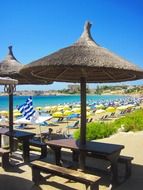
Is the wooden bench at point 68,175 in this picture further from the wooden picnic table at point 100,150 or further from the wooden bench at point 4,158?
the wooden bench at point 4,158

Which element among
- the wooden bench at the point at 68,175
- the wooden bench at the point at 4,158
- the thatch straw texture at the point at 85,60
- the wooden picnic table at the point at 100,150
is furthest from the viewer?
the wooden bench at the point at 4,158

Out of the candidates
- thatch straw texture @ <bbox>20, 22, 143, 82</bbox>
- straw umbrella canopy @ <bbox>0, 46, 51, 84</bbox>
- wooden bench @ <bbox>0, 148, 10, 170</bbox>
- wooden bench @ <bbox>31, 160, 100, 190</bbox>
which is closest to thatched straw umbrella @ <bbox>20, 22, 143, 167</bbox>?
thatch straw texture @ <bbox>20, 22, 143, 82</bbox>

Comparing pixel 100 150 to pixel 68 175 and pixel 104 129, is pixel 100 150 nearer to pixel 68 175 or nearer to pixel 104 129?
pixel 68 175

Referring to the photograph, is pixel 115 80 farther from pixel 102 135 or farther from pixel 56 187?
pixel 102 135

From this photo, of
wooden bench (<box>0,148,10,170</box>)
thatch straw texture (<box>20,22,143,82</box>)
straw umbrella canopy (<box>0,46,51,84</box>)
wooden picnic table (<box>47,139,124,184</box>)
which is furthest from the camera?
straw umbrella canopy (<box>0,46,51,84</box>)

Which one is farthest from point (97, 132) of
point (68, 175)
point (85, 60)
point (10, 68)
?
point (85, 60)

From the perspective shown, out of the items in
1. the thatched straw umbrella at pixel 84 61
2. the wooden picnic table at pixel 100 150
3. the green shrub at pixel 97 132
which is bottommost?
the green shrub at pixel 97 132

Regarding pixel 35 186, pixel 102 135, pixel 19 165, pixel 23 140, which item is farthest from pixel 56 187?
pixel 102 135

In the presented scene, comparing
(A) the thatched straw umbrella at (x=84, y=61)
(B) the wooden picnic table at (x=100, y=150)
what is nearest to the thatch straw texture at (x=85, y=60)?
(A) the thatched straw umbrella at (x=84, y=61)

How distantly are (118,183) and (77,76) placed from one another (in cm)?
306

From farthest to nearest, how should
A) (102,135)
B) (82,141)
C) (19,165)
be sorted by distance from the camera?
(102,135)
(19,165)
(82,141)

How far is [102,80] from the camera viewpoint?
7.82 metres

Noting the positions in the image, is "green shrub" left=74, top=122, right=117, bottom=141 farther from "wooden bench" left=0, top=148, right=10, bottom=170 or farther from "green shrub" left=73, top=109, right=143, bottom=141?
"wooden bench" left=0, top=148, right=10, bottom=170

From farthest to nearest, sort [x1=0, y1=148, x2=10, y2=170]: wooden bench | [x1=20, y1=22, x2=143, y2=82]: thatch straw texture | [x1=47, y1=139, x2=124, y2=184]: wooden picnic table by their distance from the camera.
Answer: [x1=0, y1=148, x2=10, y2=170]: wooden bench, [x1=47, y1=139, x2=124, y2=184]: wooden picnic table, [x1=20, y1=22, x2=143, y2=82]: thatch straw texture
